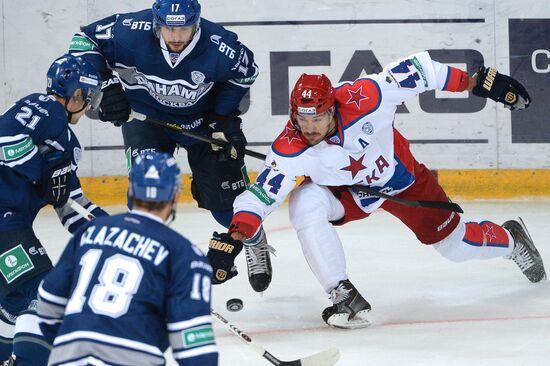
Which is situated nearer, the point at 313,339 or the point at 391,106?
the point at 313,339

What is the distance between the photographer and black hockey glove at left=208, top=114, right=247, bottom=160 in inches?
194

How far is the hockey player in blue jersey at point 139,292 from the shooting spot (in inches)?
104

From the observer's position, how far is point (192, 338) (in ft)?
8.67

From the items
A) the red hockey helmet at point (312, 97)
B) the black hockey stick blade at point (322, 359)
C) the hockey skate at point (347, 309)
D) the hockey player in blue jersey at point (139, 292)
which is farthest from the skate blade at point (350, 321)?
the hockey player in blue jersey at point (139, 292)

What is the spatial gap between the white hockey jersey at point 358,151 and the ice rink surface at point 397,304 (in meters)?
0.45

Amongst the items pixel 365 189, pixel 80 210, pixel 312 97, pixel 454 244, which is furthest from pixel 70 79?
pixel 454 244

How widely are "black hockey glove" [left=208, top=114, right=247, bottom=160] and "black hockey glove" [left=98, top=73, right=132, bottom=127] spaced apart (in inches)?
15.7

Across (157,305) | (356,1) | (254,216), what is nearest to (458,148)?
(356,1)

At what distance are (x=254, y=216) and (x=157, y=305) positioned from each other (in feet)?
5.47

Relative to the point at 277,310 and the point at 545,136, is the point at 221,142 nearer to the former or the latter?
the point at 277,310

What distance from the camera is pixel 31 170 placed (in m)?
3.72

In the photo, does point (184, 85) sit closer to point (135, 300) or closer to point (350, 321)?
point (350, 321)

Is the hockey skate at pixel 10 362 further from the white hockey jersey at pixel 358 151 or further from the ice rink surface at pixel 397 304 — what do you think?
the white hockey jersey at pixel 358 151

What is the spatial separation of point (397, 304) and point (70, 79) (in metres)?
1.72
